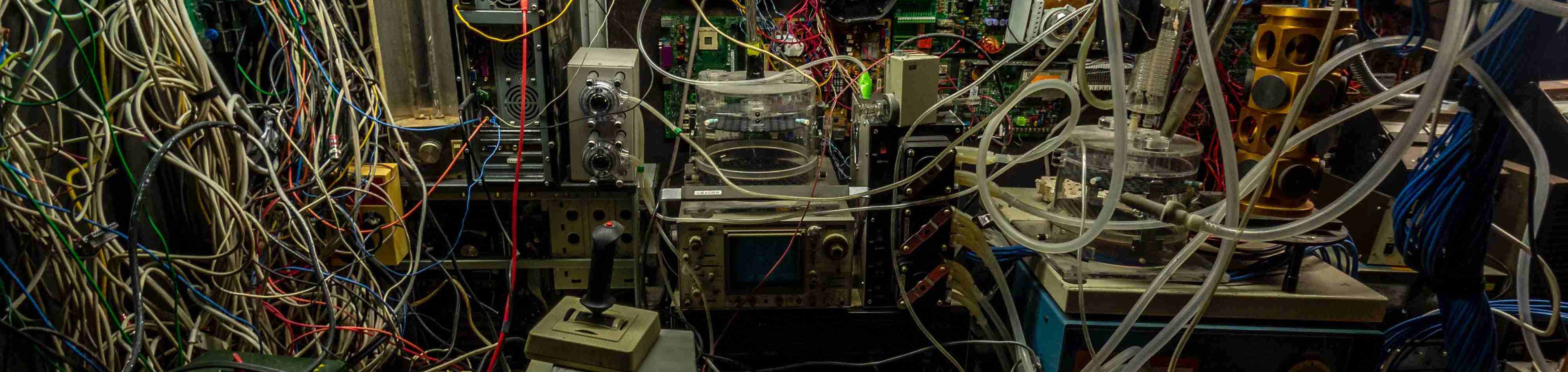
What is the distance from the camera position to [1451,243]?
40.7 inches

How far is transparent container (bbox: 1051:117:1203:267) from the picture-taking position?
5.72 feet

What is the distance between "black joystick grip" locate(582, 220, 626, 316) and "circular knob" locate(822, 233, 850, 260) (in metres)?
0.83

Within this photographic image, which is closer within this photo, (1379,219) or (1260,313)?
(1260,313)

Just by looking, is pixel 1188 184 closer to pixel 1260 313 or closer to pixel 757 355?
pixel 1260 313

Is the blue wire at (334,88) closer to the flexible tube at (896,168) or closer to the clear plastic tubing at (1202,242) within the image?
the flexible tube at (896,168)

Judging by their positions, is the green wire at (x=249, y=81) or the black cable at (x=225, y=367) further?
the green wire at (x=249, y=81)

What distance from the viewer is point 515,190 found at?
2.13 m

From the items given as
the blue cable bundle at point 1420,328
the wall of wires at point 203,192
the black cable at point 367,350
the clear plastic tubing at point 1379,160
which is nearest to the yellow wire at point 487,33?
the wall of wires at point 203,192

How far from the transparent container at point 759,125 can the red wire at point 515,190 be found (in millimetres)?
504

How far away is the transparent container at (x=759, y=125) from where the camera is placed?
2.39 metres

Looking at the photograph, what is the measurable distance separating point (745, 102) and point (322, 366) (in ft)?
4.59

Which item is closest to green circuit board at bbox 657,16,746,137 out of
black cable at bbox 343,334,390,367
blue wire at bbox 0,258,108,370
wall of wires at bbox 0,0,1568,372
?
wall of wires at bbox 0,0,1568,372

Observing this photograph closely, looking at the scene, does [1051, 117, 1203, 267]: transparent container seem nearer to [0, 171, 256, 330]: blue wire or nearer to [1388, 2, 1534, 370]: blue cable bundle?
[1388, 2, 1534, 370]: blue cable bundle

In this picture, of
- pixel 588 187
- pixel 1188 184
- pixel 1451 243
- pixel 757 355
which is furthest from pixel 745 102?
pixel 1451 243
